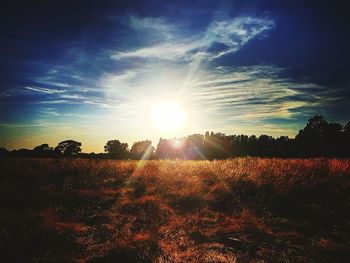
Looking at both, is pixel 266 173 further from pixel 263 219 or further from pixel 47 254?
pixel 47 254

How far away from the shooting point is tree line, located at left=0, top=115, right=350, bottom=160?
42.3 meters

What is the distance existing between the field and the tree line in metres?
22.1

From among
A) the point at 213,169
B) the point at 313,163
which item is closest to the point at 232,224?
the point at 213,169

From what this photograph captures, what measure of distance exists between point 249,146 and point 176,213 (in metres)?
62.3

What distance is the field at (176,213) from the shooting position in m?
6.00

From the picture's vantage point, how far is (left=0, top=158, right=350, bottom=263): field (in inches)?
236

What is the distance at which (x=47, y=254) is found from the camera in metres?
5.86

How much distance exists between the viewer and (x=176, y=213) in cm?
901

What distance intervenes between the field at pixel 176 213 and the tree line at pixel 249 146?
72.7 ft

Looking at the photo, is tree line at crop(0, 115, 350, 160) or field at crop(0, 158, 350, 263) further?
tree line at crop(0, 115, 350, 160)

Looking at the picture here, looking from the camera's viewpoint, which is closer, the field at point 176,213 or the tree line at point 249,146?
the field at point 176,213

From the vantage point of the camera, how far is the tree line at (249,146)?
139ft

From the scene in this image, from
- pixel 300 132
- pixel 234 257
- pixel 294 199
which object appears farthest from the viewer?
pixel 300 132

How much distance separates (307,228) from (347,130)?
5623 centimetres
